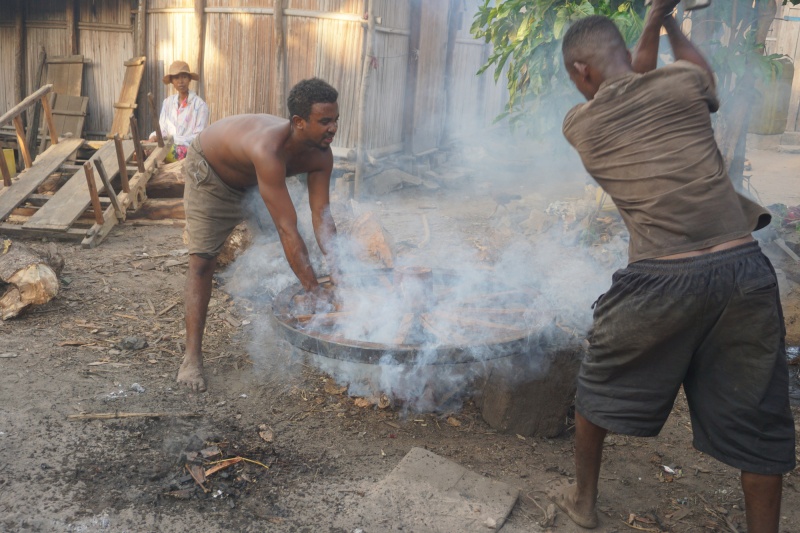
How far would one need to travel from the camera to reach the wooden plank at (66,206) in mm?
6414

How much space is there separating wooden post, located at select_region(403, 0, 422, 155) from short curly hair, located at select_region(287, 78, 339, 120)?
719 centimetres

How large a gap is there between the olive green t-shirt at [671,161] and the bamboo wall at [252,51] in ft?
22.4

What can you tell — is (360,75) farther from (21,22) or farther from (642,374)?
(642,374)

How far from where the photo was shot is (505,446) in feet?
10.7

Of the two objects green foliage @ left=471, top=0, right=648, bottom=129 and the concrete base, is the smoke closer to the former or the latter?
the concrete base

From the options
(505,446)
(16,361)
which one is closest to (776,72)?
(505,446)

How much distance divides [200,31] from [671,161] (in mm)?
7952

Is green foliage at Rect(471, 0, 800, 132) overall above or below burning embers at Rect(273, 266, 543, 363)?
above

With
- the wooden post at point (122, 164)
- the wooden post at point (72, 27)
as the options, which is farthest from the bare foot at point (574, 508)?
the wooden post at point (72, 27)

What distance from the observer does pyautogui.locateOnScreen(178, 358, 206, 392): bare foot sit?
3684mm

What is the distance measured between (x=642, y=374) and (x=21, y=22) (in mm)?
11010

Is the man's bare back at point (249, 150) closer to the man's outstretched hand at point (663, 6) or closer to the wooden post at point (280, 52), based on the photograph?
the man's outstretched hand at point (663, 6)

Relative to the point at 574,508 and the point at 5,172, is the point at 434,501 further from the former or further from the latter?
the point at 5,172

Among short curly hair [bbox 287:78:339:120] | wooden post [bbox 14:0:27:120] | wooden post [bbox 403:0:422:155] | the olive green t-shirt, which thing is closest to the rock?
short curly hair [bbox 287:78:339:120]
